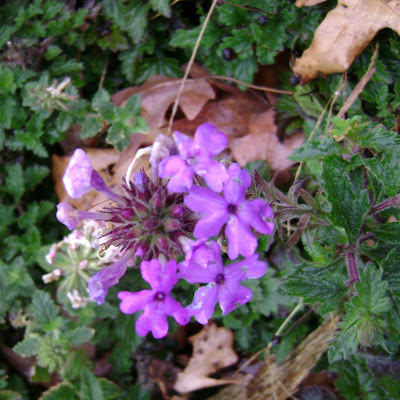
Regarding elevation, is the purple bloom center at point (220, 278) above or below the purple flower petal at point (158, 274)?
below

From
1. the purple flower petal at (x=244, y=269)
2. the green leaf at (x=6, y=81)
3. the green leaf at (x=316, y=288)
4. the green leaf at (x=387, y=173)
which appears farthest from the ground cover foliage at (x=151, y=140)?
the purple flower petal at (x=244, y=269)

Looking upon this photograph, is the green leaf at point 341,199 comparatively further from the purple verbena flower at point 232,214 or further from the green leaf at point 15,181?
the green leaf at point 15,181

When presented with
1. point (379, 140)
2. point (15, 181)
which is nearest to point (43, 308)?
point (15, 181)

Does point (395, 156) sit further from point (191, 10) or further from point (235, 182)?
point (191, 10)

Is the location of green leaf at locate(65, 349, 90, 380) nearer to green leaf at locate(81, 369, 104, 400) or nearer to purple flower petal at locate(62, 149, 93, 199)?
green leaf at locate(81, 369, 104, 400)

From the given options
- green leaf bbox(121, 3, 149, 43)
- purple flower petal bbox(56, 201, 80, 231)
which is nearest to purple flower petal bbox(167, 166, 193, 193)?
purple flower petal bbox(56, 201, 80, 231)

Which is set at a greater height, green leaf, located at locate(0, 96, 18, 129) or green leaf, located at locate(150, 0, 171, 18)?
green leaf, located at locate(150, 0, 171, 18)
